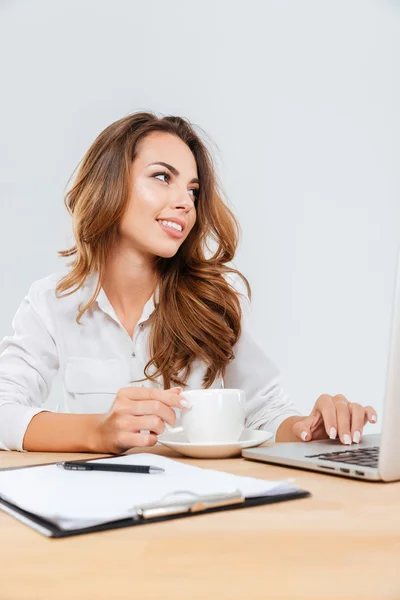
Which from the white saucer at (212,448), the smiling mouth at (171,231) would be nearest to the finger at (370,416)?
the white saucer at (212,448)

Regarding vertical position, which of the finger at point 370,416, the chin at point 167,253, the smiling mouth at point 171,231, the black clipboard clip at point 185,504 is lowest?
the black clipboard clip at point 185,504

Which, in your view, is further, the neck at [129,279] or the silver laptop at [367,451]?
the neck at [129,279]

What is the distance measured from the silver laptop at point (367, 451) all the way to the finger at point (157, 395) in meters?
0.13

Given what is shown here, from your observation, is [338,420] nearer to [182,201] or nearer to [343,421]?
[343,421]

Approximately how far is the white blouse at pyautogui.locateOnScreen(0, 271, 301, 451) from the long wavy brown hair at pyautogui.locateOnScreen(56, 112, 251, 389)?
29mm

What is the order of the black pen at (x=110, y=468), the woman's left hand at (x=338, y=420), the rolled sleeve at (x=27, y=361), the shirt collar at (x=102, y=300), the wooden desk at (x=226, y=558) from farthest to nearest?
the shirt collar at (x=102, y=300) < the rolled sleeve at (x=27, y=361) < the woman's left hand at (x=338, y=420) < the black pen at (x=110, y=468) < the wooden desk at (x=226, y=558)

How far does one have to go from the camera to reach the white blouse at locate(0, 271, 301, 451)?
64.5 inches

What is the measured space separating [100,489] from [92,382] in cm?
108

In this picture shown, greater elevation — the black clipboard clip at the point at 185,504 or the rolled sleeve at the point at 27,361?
the rolled sleeve at the point at 27,361

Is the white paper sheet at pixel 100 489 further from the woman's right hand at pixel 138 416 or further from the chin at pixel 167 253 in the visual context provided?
the chin at pixel 167 253

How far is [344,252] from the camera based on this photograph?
12.2ft

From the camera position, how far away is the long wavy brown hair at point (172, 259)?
1.80 metres

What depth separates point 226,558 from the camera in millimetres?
485

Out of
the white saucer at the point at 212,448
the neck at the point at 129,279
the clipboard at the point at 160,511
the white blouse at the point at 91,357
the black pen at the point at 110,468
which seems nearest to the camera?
the clipboard at the point at 160,511
